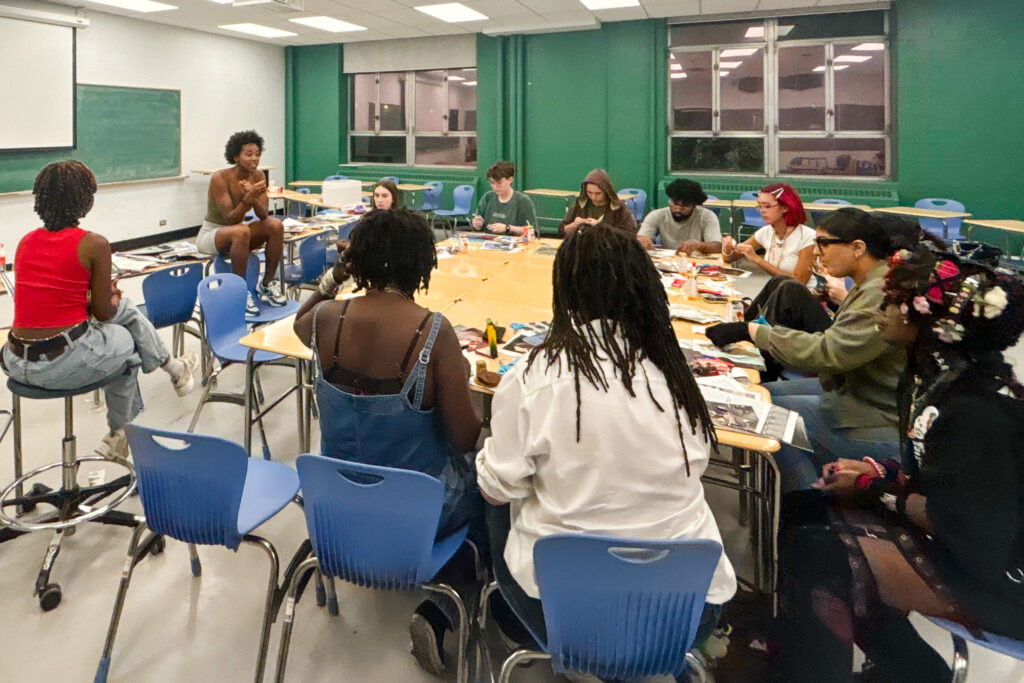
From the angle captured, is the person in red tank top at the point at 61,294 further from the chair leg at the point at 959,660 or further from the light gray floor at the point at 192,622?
the chair leg at the point at 959,660

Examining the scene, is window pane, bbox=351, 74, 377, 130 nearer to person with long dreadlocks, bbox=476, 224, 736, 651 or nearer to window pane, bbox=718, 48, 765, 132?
window pane, bbox=718, 48, 765, 132

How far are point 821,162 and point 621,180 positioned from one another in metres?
2.50

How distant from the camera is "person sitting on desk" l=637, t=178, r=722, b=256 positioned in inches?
177

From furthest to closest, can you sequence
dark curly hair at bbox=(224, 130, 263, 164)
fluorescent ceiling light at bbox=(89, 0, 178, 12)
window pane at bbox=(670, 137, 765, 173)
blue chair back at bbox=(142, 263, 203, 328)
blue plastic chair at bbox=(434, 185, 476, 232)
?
blue plastic chair at bbox=(434, 185, 476, 232)
window pane at bbox=(670, 137, 765, 173)
fluorescent ceiling light at bbox=(89, 0, 178, 12)
dark curly hair at bbox=(224, 130, 263, 164)
blue chair back at bbox=(142, 263, 203, 328)

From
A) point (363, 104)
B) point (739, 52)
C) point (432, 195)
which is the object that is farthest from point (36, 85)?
point (739, 52)

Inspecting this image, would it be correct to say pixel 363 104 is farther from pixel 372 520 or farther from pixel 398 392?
pixel 372 520

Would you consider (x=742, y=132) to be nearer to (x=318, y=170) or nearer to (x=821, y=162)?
(x=821, y=162)

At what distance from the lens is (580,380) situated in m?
1.30

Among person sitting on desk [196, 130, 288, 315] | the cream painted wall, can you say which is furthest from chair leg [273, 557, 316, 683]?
the cream painted wall

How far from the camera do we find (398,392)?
1673 millimetres

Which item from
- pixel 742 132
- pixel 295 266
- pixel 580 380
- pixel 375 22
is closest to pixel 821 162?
pixel 742 132

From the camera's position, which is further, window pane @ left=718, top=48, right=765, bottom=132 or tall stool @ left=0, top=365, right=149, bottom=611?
window pane @ left=718, top=48, right=765, bottom=132

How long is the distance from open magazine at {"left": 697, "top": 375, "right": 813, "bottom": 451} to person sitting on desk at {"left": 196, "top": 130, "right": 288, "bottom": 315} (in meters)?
3.26

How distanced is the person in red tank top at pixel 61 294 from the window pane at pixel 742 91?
307 inches
